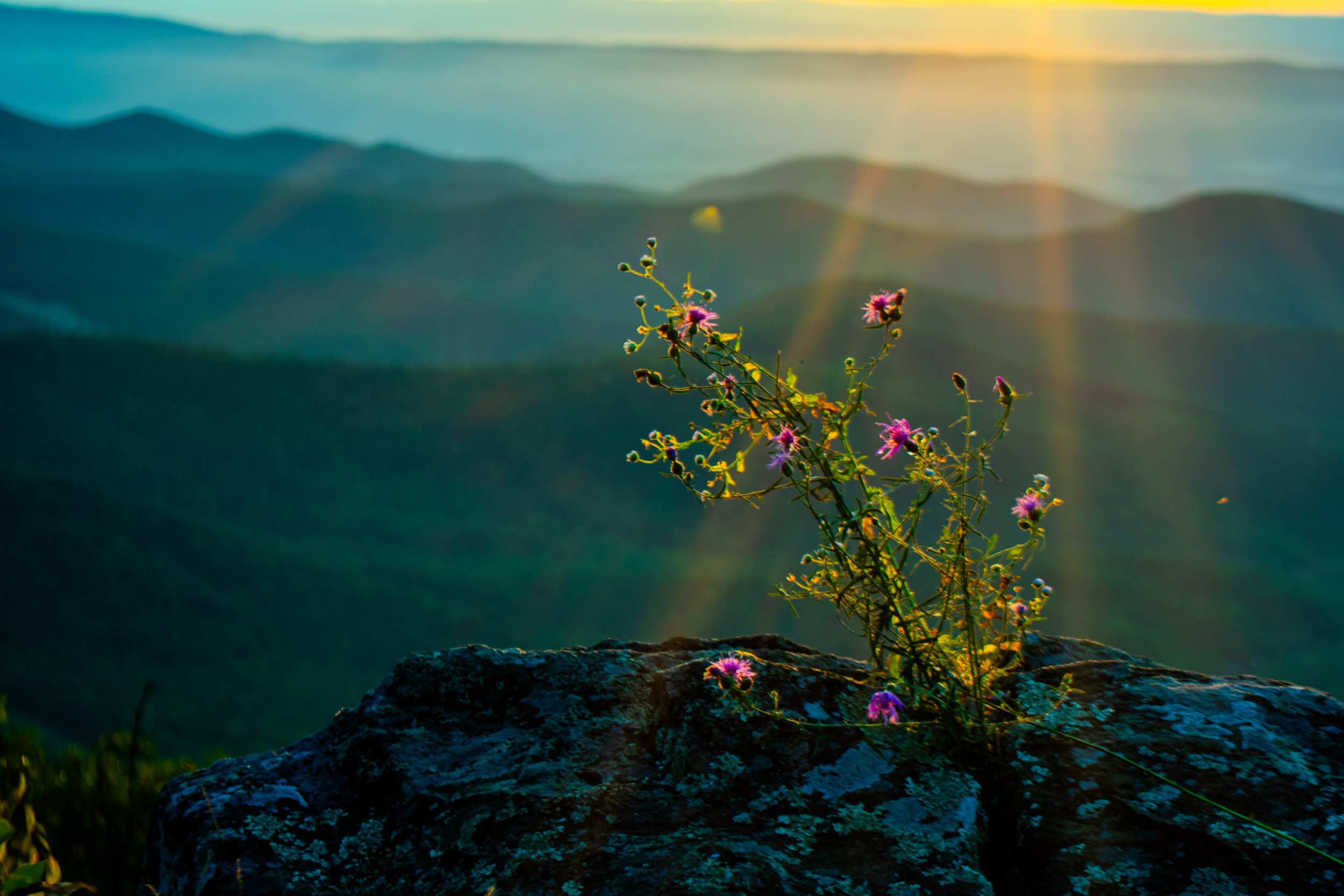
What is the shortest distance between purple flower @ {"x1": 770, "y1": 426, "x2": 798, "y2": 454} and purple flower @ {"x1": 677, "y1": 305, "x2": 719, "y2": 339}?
340 mm

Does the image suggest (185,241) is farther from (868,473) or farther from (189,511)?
(868,473)

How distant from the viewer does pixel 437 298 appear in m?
92.9

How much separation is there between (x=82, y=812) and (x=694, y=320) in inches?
144

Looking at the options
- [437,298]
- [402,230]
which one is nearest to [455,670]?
[437,298]

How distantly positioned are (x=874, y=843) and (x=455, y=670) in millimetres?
1359

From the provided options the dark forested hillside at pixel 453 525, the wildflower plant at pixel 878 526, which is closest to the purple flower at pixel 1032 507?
the wildflower plant at pixel 878 526

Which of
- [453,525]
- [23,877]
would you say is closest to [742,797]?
[23,877]

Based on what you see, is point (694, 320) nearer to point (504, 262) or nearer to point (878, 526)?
point (878, 526)

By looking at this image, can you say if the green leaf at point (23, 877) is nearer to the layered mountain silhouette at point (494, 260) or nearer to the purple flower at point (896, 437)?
the purple flower at point (896, 437)

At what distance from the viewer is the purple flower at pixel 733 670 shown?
256 cm

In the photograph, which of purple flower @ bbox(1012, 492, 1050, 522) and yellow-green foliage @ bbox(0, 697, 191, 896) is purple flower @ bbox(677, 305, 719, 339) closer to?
purple flower @ bbox(1012, 492, 1050, 522)

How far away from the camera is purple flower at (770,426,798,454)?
8.36 ft

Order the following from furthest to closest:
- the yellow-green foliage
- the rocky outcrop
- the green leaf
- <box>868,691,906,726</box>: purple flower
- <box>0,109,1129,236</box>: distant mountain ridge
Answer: <box>0,109,1129,236</box>: distant mountain ridge < the yellow-green foliage < <box>868,691,906,726</box>: purple flower < the rocky outcrop < the green leaf

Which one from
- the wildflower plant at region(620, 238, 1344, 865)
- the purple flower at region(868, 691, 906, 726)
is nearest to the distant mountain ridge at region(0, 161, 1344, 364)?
the wildflower plant at region(620, 238, 1344, 865)
